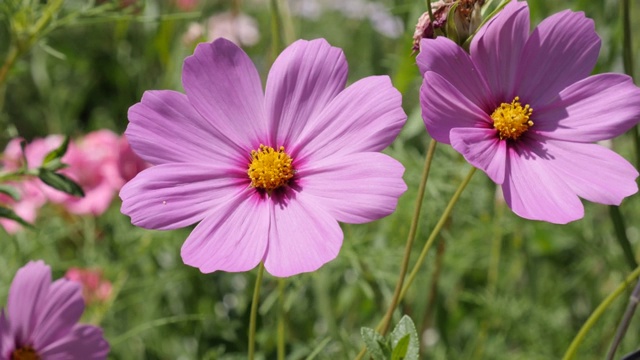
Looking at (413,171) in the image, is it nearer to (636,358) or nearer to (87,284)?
(87,284)

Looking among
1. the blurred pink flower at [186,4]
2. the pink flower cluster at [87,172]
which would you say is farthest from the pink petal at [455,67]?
the blurred pink flower at [186,4]

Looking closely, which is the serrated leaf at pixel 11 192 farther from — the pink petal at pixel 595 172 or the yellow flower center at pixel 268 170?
the pink petal at pixel 595 172

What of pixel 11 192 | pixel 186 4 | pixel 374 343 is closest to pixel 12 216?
pixel 11 192

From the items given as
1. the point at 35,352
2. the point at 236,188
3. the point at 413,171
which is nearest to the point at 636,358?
the point at 236,188

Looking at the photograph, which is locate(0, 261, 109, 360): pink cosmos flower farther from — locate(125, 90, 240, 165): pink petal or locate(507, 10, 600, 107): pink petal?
locate(507, 10, 600, 107): pink petal

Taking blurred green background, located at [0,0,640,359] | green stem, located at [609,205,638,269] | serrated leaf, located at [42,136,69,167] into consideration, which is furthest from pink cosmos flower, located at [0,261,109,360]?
green stem, located at [609,205,638,269]

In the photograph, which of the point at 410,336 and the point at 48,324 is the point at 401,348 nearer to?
the point at 410,336

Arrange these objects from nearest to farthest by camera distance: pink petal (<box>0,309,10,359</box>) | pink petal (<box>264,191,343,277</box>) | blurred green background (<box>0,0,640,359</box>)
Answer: pink petal (<box>264,191,343,277</box>), pink petal (<box>0,309,10,359</box>), blurred green background (<box>0,0,640,359</box>)

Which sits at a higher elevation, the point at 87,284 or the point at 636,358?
the point at 87,284
